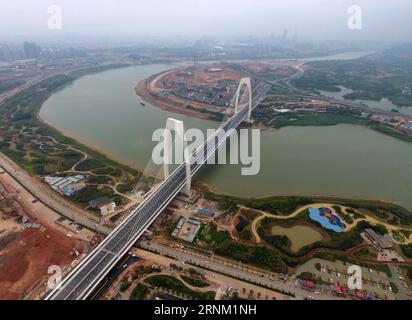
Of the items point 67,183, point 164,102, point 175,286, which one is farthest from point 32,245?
point 164,102

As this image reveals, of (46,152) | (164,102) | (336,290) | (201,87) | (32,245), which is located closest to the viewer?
(336,290)

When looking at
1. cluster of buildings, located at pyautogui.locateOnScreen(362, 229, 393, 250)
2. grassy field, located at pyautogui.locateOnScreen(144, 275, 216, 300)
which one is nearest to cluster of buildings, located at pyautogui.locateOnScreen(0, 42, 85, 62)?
grassy field, located at pyautogui.locateOnScreen(144, 275, 216, 300)

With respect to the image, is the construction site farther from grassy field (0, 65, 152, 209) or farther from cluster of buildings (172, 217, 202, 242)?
cluster of buildings (172, 217, 202, 242)

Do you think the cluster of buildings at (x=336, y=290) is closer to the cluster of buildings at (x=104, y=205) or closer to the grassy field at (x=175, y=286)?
the grassy field at (x=175, y=286)

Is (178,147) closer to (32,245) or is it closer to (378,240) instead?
(32,245)

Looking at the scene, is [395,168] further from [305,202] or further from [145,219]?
[145,219]

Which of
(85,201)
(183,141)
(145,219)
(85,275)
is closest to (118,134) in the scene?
(85,201)

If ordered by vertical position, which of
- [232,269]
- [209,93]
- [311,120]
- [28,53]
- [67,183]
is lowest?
[232,269]

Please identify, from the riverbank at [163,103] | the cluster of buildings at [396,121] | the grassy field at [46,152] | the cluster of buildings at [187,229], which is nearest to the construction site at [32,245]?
the grassy field at [46,152]
